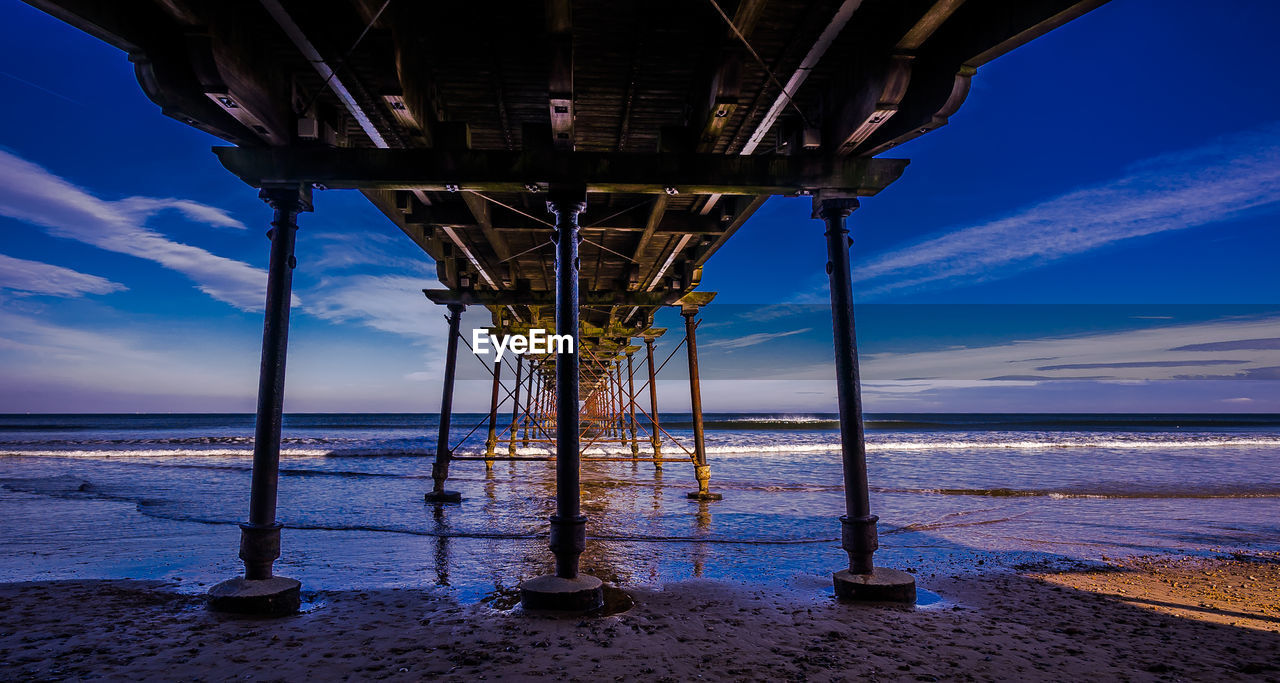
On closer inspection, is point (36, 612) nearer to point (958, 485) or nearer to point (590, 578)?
point (590, 578)

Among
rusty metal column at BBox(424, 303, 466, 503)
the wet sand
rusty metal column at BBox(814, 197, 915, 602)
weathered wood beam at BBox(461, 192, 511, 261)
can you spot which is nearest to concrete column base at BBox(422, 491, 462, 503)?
rusty metal column at BBox(424, 303, 466, 503)

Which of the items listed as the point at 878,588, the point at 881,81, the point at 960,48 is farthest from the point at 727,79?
the point at 878,588

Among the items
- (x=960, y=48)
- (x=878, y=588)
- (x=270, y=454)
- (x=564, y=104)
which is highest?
(x=960, y=48)

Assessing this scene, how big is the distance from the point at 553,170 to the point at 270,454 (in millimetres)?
3180

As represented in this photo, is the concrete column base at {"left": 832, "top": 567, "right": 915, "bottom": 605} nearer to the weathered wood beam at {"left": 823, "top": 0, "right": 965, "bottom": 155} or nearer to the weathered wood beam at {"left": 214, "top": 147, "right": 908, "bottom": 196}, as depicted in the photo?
the weathered wood beam at {"left": 214, "top": 147, "right": 908, "bottom": 196}

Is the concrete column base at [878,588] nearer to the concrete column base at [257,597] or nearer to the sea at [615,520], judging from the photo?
the sea at [615,520]

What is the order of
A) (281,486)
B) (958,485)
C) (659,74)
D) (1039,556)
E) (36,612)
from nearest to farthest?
(659,74)
(36,612)
(1039,556)
(281,486)
(958,485)

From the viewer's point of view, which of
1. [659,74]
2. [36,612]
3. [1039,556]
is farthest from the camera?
[1039,556]

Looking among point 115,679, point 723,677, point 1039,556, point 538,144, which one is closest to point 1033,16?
point 538,144

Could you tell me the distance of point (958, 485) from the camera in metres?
17.6

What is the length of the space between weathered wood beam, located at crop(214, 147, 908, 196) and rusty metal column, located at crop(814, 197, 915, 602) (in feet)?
0.99

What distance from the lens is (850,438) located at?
484 cm

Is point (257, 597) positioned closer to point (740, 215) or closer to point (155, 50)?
point (155, 50)

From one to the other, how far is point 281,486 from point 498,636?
15.3 metres
